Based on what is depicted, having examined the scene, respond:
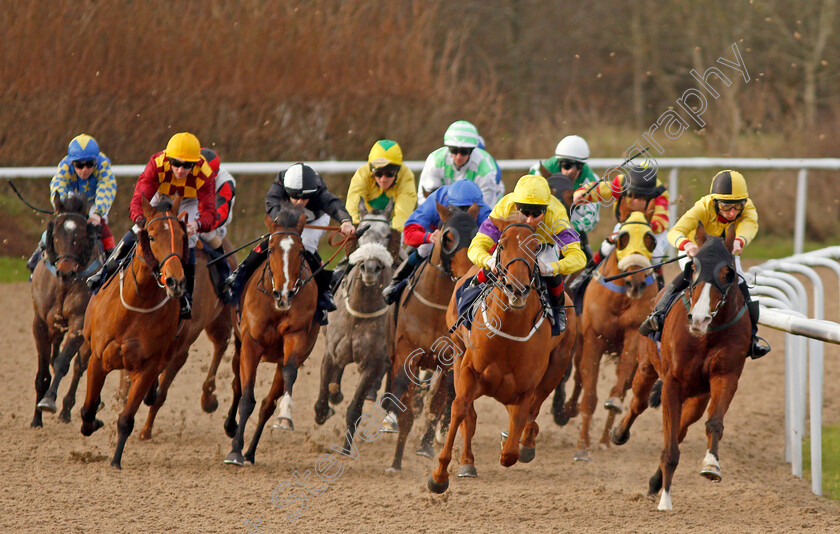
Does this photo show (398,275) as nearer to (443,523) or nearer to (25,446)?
(443,523)

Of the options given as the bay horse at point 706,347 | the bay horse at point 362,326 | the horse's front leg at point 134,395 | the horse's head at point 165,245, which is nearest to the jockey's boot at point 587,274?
the bay horse at point 362,326

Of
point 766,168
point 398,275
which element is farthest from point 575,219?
point 766,168

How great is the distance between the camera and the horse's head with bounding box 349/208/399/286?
704cm

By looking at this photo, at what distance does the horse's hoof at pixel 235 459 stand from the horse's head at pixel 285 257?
3.00 feet

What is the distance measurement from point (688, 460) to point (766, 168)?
6.21 meters

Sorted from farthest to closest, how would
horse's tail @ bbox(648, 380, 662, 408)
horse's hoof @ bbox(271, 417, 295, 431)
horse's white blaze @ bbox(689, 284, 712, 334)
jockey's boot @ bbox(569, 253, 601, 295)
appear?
jockey's boot @ bbox(569, 253, 601, 295)
horse's tail @ bbox(648, 380, 662, 408)
horse's hoof @ bbox(271, 417, 295, 431)
horse's white blaze @ bbox(689, 284, 712, 334)

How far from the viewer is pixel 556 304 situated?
6062 millimetres

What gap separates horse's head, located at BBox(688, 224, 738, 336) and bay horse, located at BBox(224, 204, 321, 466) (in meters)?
2.23

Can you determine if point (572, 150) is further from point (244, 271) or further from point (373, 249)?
point (244, 271)

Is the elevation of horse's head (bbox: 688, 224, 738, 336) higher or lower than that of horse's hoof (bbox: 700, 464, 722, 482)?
higher

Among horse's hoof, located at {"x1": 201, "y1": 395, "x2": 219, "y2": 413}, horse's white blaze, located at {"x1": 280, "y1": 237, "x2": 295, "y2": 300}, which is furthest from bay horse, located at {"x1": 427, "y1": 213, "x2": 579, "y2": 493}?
horse's hoof, located at {"x1": 201, "y1": 395, "x2": 219, "y2": 413}

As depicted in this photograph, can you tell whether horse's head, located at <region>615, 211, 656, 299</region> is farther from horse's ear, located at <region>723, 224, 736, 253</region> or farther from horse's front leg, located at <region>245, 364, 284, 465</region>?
horse's front leg, located at <region>245, 364, 284, 465</region>

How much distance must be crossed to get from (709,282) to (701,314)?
0.19 m

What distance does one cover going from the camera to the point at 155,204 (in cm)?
651
